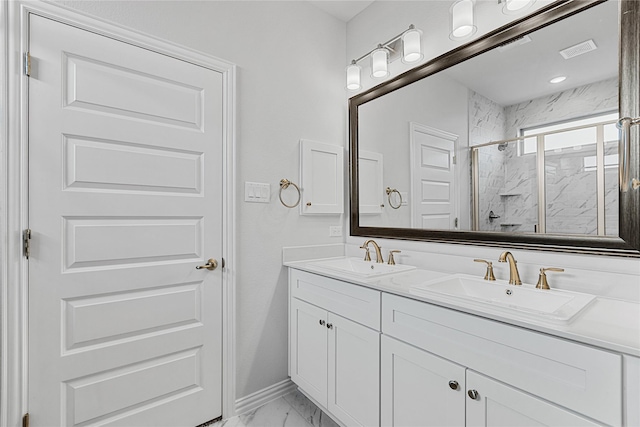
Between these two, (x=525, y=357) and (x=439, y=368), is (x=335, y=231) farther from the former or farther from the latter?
(x=525, y=357)

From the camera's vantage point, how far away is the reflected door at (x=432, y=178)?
5.60ft

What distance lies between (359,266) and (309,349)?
61cm

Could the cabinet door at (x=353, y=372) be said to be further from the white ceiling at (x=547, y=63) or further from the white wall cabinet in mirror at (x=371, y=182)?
the white ceiling at (x=547, y=63)

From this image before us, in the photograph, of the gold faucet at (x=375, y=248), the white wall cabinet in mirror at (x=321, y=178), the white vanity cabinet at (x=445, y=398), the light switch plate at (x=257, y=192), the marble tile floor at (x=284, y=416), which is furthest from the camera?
the white wall cabinet in mirror at (x=321, y=178)

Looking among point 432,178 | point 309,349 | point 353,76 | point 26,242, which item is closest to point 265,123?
point 353,76

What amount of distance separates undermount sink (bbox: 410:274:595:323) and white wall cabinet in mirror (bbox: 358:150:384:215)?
2.62 ft

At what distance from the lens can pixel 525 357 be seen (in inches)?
36.6

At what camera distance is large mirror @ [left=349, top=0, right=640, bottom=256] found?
1.16m

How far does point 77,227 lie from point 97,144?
1.28 ft

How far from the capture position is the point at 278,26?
80.4 inches

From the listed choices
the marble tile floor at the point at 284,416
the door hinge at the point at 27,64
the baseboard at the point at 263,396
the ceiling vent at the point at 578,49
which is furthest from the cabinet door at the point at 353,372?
the door hinge at the point at 27,64

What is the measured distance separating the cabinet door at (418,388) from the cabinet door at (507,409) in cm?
4

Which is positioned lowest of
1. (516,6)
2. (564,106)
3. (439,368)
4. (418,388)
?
(418,388)

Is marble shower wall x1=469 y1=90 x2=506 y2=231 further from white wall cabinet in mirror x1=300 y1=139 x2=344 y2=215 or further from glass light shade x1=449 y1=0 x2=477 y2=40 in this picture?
white wall cabinet in mirror x1=300 y1=139 x2=344 y2=215
